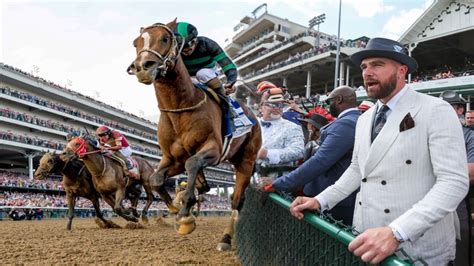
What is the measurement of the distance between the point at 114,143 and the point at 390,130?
1008 cm

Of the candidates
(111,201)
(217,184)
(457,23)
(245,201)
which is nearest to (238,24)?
(217,184)

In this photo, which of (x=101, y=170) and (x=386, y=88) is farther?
(x=101, y=170)

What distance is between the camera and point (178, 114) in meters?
4.46

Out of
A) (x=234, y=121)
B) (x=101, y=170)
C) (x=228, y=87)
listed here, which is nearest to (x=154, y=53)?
(x=234, y=121)

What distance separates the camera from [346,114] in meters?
3.26

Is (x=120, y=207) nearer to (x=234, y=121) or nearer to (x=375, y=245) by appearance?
(x=234, y=121)

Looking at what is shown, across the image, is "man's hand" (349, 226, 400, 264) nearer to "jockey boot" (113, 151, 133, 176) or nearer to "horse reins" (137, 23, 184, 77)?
"horse reins" (137, 23, 184, 77)

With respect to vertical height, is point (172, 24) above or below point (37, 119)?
below

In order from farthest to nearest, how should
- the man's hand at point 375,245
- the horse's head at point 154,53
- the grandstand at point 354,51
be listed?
the grandstand at point 354,51 → the horse's head at point 154,53 → the man's hand at point 375,245

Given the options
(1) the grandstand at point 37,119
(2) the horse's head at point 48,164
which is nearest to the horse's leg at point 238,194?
(2) the horse's head at point 48,164

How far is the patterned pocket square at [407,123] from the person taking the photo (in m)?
1.86

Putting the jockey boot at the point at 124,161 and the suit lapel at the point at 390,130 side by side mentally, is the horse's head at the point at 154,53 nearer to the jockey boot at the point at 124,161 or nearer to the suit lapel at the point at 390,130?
the suit lapel at the point at 390,130

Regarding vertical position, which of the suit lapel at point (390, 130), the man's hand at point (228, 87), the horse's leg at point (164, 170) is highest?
the man's hand at point (228, 87)

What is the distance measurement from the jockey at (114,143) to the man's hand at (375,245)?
9584 millimetres
